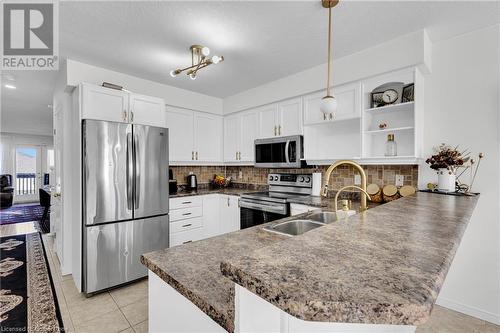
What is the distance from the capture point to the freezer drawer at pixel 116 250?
2.40 metres

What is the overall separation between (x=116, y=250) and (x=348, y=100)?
2.96 metres

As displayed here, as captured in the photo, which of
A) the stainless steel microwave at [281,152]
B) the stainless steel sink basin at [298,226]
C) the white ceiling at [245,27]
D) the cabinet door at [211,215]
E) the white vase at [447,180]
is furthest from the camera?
the cabinet door at [211,215]

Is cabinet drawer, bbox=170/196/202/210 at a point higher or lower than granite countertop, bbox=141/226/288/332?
lower

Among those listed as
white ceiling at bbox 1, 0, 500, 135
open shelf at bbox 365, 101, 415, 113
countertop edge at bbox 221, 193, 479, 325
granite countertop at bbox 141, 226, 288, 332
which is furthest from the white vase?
countertop edge at bbox 221, 193, 479, 325

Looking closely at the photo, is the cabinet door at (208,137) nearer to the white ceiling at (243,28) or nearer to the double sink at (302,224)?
the white ceiling at (243,28)

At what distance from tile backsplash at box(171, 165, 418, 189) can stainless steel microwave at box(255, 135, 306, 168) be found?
15.7 inches

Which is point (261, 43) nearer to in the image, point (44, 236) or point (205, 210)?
point (205, 210)

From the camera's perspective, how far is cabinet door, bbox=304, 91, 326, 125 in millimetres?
2939

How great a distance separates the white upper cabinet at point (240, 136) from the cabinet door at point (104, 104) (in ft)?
5.67

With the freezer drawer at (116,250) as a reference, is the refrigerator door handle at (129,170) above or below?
above

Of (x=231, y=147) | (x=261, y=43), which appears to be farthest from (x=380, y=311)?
(x=231, y=147)

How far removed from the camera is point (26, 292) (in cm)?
244

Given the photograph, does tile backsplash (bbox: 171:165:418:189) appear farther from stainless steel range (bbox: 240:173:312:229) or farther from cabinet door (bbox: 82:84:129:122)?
cabinet door (bbox: 82:84:129:122)

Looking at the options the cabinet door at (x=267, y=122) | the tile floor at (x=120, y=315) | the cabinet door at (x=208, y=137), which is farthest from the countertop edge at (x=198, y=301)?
the cabinet door at (x=208, y=137)
